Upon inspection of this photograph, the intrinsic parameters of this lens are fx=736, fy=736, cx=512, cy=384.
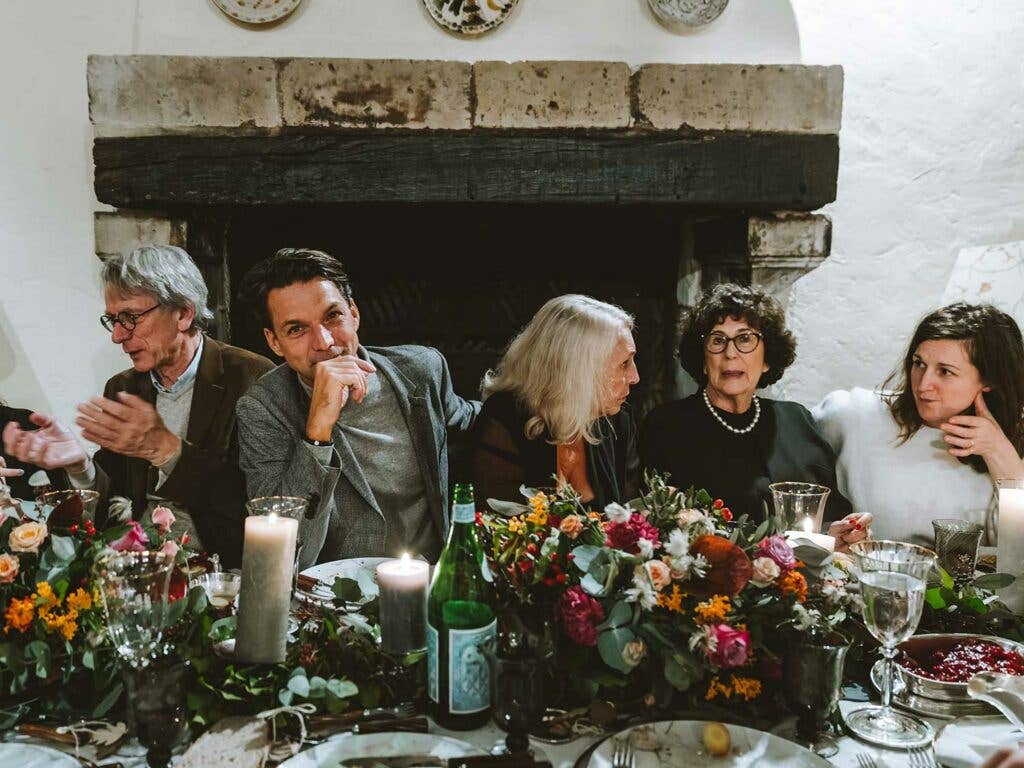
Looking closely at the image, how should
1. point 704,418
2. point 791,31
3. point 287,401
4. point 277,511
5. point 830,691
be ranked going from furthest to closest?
point 791,31 → point 704,418 → point 287,401 → point 277,511 → point 830,691

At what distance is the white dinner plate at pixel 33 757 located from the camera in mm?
866

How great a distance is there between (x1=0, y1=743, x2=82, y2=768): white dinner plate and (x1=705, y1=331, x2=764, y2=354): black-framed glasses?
5.71 feet

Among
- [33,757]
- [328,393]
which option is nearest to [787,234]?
[328,393]

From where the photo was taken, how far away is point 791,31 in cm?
245

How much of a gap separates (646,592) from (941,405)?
137cm

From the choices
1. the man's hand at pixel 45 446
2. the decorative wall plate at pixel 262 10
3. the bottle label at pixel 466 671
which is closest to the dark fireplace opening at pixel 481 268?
the decorative wall plate at pixel 262 10

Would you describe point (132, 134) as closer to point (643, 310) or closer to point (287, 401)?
point (287, 401)

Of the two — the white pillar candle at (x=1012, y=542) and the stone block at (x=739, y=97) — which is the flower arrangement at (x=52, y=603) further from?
the stone block at (x=739, y=97)

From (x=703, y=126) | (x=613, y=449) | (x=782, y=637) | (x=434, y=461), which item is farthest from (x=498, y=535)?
(x=703, y=126)

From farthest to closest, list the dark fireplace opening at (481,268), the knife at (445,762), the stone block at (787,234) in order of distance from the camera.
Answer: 1. the dark fireplace opening at (481,268)
2. the stone block at (787,234)
3. the knife at (445,762)

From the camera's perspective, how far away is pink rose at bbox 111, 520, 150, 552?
109 centimetres

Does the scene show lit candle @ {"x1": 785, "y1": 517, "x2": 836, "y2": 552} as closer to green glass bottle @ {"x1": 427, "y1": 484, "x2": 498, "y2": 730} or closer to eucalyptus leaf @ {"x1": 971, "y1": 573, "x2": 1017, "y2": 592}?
eucalyptus leaf @ {"x1": 971, "y1": 573, "x2": 1017, "y2": 592}

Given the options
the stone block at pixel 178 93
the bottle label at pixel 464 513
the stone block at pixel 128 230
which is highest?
the stone block at pixel 178 93

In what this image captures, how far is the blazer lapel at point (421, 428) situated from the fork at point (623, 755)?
1.12 metres
